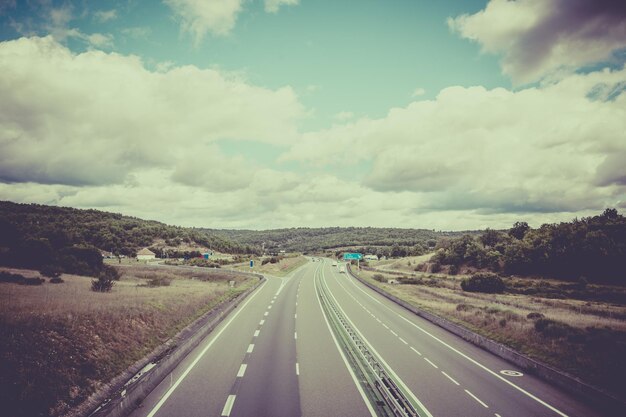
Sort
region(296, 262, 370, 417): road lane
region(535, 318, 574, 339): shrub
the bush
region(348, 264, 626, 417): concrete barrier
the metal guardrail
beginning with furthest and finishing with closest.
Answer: the bush < region(535, 318, 574, 339): shrub < region(348, 264, 626, 417): concrete barrier < region(296, 262, 370, 417): road lane < the metal guardrail

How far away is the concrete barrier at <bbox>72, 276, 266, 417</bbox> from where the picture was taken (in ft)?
31.2

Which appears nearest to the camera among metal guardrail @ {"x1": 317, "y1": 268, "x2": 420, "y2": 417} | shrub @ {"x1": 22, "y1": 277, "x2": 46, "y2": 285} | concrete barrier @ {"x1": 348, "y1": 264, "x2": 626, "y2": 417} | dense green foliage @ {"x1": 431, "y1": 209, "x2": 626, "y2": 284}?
metal guardrail @ {"x1": 317, "y1": 268, "x2": 420, "y2": 417}

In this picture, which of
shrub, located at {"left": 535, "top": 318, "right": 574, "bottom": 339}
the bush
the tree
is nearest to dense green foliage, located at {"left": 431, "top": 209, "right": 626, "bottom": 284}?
the tree

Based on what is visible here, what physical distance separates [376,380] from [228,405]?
531 centimetres

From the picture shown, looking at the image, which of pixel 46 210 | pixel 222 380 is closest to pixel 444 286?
pixel 222 380

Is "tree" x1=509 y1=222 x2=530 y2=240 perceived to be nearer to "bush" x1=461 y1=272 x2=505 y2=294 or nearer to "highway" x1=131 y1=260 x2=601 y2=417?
"bush" x1=461 y1=272 x2=505 y2=294

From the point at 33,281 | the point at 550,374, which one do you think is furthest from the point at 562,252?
the point at 33,281

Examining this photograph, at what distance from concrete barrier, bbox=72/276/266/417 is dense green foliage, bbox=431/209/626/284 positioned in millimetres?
78885

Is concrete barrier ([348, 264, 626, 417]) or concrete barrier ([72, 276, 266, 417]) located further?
concrete barrier ([348, 264, 626, 417])

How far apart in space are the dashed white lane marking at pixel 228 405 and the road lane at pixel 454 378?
6290mm

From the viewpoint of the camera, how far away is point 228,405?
33.9 ft

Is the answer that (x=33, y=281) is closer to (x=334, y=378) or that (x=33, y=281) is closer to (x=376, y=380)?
(x=334, y=378)

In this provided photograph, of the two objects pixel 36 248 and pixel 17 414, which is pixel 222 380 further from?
pixel 36 248

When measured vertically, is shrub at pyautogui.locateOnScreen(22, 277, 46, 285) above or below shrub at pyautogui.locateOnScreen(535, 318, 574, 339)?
below
